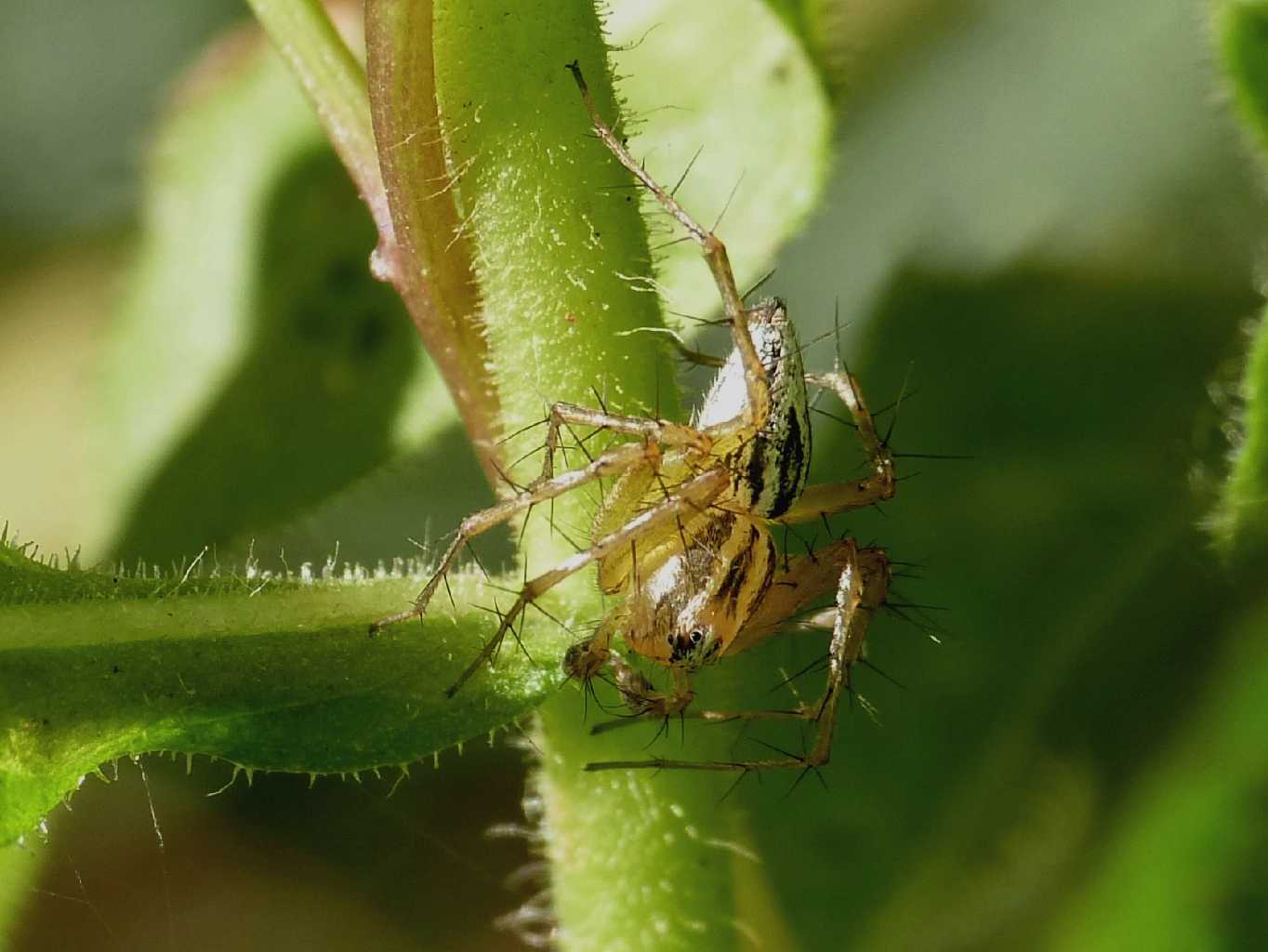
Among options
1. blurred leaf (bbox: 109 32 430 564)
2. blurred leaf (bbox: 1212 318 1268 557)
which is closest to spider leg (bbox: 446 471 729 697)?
blurred leaf (bbox: 1212 318 1268 557)

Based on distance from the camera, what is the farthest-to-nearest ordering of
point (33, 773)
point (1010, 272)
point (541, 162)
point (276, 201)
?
point (1010, 272), point (276, 201), point (541, 162), point (33, 773)

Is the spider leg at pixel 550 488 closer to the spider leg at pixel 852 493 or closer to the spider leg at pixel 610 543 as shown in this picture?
the spider leg at pixel 610 543

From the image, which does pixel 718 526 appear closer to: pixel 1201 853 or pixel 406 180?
pixel 406 180

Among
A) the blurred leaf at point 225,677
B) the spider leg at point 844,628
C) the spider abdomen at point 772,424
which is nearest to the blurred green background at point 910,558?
the spider leg at point 844,628

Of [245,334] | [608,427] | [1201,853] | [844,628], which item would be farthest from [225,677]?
[1201,853]

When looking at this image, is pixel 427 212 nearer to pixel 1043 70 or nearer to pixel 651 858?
pixel 651 858

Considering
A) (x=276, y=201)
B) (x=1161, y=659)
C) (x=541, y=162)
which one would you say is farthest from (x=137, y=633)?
(x=1161, y=659)
